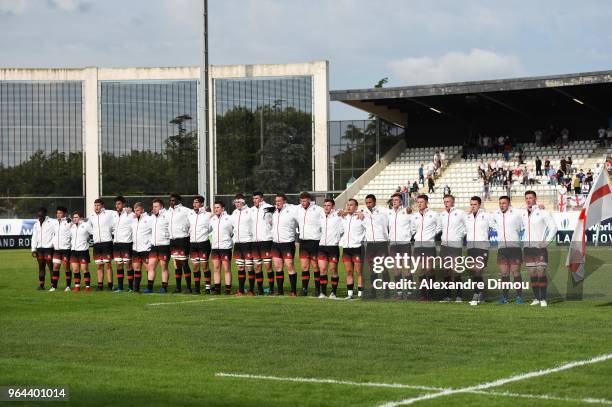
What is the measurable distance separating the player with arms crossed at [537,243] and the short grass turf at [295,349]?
1.96 feet

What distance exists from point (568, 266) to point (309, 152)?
38.4 m

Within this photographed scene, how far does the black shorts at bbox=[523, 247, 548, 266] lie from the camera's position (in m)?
17.0

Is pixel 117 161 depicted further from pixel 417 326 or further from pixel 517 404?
pixel 517 404

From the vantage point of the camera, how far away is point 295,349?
11625mm

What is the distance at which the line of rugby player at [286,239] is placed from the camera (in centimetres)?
1744

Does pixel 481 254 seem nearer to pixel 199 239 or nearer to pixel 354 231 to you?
pixel 354 231


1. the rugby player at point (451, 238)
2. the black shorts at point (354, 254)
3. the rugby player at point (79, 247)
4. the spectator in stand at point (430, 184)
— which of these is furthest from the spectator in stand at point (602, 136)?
the rugby player at point (79, 247)

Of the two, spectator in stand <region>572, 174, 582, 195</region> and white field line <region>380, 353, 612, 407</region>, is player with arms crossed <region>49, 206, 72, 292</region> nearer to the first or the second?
white field line <region>380, 353, 612, 407</region>

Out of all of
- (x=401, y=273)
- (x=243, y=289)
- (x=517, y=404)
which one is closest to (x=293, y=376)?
(x=517, y=404)

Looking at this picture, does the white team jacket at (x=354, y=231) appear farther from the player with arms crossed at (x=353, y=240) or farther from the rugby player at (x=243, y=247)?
the rugby player at (x=243, y=247)

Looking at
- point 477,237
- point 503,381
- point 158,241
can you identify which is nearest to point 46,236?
point 158,241

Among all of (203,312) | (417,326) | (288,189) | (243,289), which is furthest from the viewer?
(288,189)

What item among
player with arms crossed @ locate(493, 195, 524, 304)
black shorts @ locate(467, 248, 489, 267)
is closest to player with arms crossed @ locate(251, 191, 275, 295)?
black shorts @ locate(467, 248, 489, 267)

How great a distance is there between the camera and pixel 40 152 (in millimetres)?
56812
